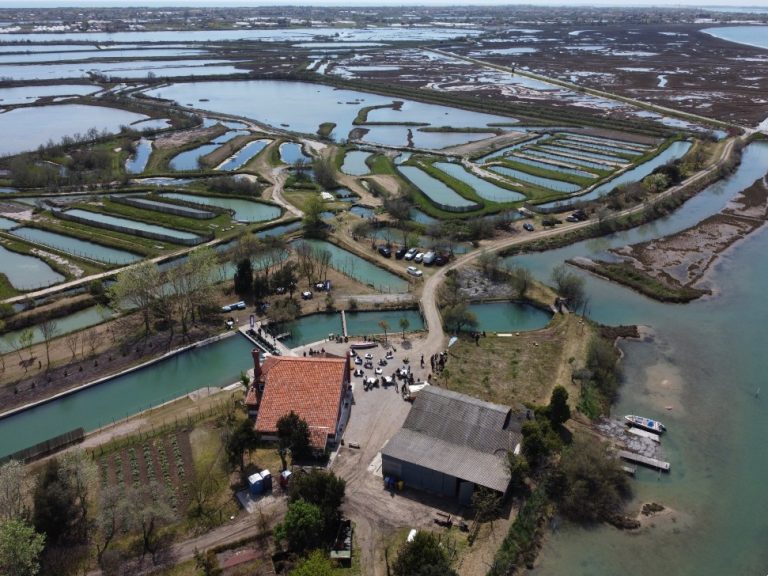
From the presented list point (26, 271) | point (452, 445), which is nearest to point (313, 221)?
point (26, 271)

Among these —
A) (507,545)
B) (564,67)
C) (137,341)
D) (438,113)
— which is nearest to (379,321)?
(137,341)

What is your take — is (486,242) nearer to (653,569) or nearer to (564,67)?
(653,569)

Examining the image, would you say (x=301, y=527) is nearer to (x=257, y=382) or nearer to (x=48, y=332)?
(x=257, y=382)

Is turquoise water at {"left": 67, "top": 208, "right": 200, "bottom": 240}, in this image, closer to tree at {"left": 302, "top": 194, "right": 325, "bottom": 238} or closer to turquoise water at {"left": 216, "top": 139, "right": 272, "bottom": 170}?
tree at {"left": 302, "top": 194, "right": 325, "bottom": 238}

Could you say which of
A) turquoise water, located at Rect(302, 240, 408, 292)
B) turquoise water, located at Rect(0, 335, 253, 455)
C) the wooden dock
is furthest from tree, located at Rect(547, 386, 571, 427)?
turquoise water, located at Rect(0, 335, 253, 455)

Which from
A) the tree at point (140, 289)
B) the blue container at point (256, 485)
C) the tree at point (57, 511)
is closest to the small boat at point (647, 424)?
the blue container at point (256, 485)

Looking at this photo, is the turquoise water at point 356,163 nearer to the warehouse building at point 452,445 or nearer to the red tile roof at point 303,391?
the red tile roof at point 303,391
